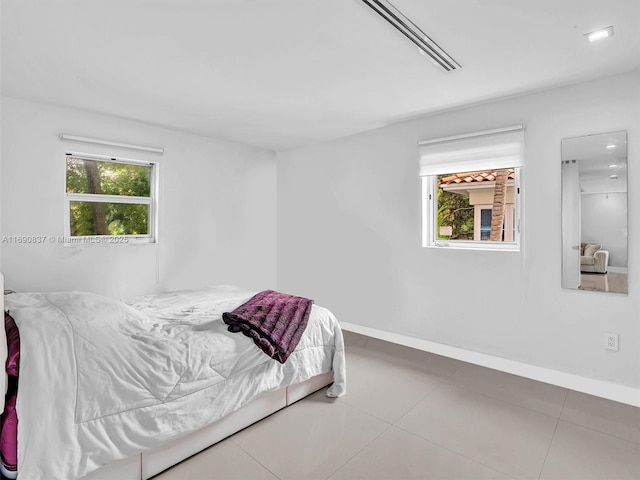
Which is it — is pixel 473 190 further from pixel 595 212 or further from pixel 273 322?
pixel 273 322

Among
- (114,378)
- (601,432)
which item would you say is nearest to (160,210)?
(114,378)

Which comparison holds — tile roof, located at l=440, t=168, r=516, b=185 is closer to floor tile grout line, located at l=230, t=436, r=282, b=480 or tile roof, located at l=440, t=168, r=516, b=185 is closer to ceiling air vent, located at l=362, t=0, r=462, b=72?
ceiling air vent, located at l=362, t=0, r=462, b=72

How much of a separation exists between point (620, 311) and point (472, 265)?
1090 mm

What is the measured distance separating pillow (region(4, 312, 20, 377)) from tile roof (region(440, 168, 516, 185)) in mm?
3487

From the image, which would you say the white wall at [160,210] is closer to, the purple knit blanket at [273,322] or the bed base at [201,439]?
the purple knit blanket at [273,322]

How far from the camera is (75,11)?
72.0 inches

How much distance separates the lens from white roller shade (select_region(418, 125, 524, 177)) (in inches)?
117

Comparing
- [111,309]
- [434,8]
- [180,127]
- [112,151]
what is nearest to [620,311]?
[434,8]

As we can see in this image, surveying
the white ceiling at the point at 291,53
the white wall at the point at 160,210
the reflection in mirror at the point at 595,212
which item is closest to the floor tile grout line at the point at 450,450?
the reflection in mirror at the point at 595,212

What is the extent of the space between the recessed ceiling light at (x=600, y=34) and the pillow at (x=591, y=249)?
140 centimetres

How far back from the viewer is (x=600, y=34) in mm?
2004

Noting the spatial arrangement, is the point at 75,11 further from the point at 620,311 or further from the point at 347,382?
the point at 620,311

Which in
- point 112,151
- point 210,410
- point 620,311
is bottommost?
point 210,410

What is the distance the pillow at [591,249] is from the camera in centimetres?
262
